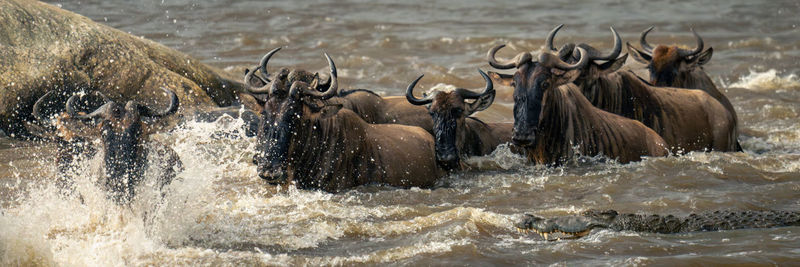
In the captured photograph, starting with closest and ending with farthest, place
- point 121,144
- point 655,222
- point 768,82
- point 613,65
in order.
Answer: point 121,144 < point 655,222 < point 613,65 < point 768,82

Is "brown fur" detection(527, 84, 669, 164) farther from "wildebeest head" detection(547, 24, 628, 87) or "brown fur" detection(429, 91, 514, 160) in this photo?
"brown fur" detection(429, 91, 514, 160)

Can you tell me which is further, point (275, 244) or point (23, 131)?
point (23, 131)

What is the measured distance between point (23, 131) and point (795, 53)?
14.1 metres

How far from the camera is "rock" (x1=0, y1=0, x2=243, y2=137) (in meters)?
11.8

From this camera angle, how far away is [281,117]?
28.6ft

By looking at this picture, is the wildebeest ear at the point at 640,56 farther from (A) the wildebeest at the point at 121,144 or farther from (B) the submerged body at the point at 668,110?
(A) the wildebeest at the point at 121,144

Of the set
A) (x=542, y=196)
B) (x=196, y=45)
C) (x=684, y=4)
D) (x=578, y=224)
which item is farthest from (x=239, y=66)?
(x=684, y=4)

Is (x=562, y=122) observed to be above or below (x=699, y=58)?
below

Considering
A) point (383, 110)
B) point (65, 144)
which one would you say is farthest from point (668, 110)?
point (65, 144)

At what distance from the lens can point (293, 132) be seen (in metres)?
8.88

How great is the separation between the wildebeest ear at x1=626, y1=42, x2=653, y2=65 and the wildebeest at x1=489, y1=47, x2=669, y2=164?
2.34 meters

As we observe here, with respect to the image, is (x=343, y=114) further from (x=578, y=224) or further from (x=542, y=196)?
(x=578, y=224)

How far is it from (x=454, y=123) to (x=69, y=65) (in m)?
4.92

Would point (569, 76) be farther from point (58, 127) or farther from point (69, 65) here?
point (69, 65)
